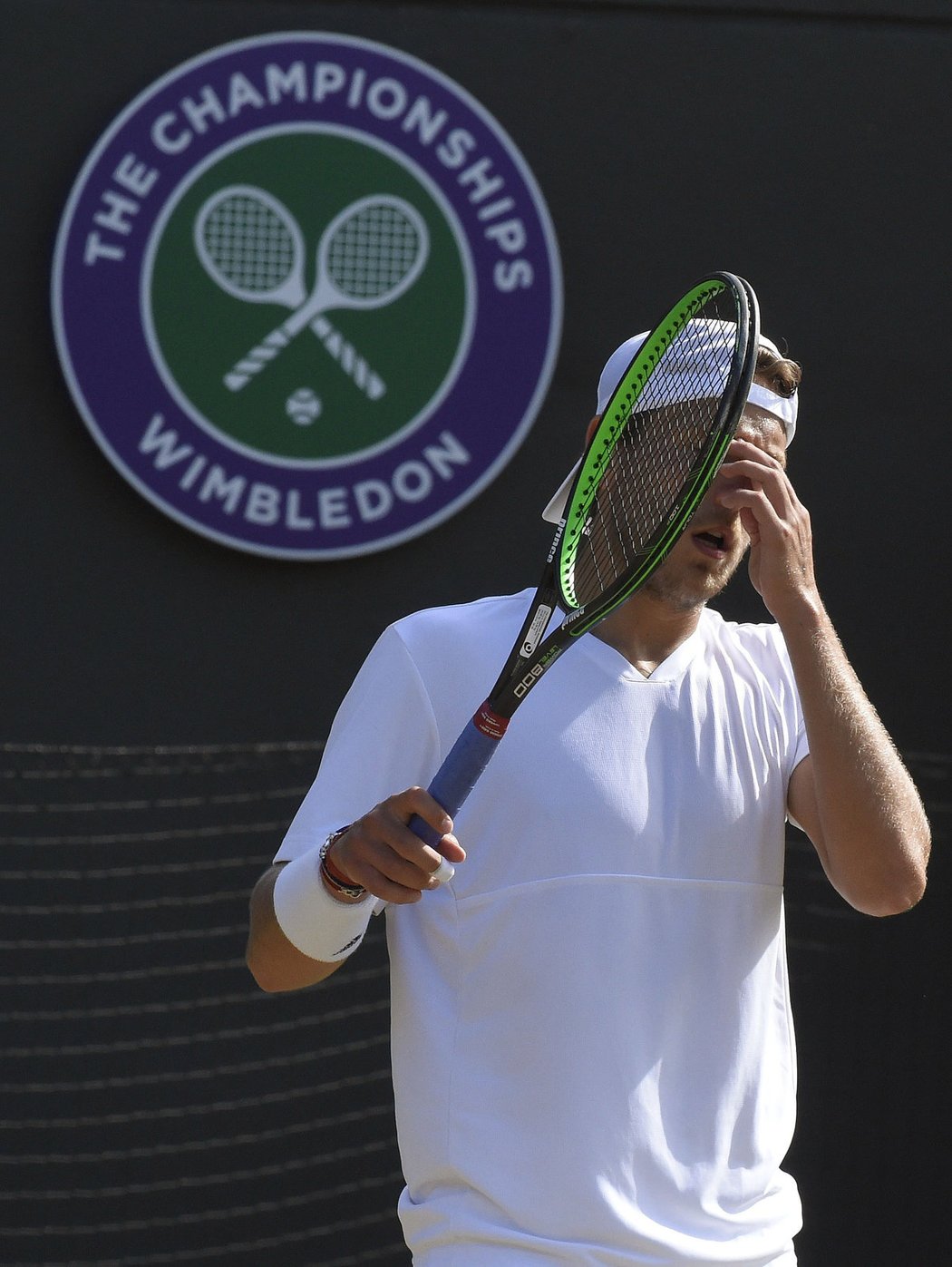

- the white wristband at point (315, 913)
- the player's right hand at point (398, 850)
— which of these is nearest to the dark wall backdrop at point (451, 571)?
the white wristband at point (315, 913)

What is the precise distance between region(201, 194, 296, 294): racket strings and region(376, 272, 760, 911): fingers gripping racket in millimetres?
1787

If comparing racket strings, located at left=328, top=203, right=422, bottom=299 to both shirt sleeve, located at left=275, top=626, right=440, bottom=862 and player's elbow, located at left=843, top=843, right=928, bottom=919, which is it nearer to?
shirt sleeve, located at left=275, top=626, right=440, bottom=862

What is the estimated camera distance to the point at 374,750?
1994 millimetres

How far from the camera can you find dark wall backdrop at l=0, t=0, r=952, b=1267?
376 cm

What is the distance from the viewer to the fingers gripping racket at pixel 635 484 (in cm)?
168

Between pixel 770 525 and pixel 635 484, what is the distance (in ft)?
0.68

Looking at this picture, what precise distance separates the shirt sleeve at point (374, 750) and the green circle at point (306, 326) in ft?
5.86

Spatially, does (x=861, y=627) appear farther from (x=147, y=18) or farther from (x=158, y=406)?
(x=147, y=18)

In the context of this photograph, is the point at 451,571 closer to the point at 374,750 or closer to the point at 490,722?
the point at 374,750

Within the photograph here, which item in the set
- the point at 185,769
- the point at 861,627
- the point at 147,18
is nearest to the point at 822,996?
the point at 861,627

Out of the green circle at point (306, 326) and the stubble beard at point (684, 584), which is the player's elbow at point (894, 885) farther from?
the green circle at point (306, 326)

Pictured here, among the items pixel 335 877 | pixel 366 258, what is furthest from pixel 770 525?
pixel 366 258

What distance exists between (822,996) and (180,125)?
7.69ft

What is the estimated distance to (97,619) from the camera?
3793mm
